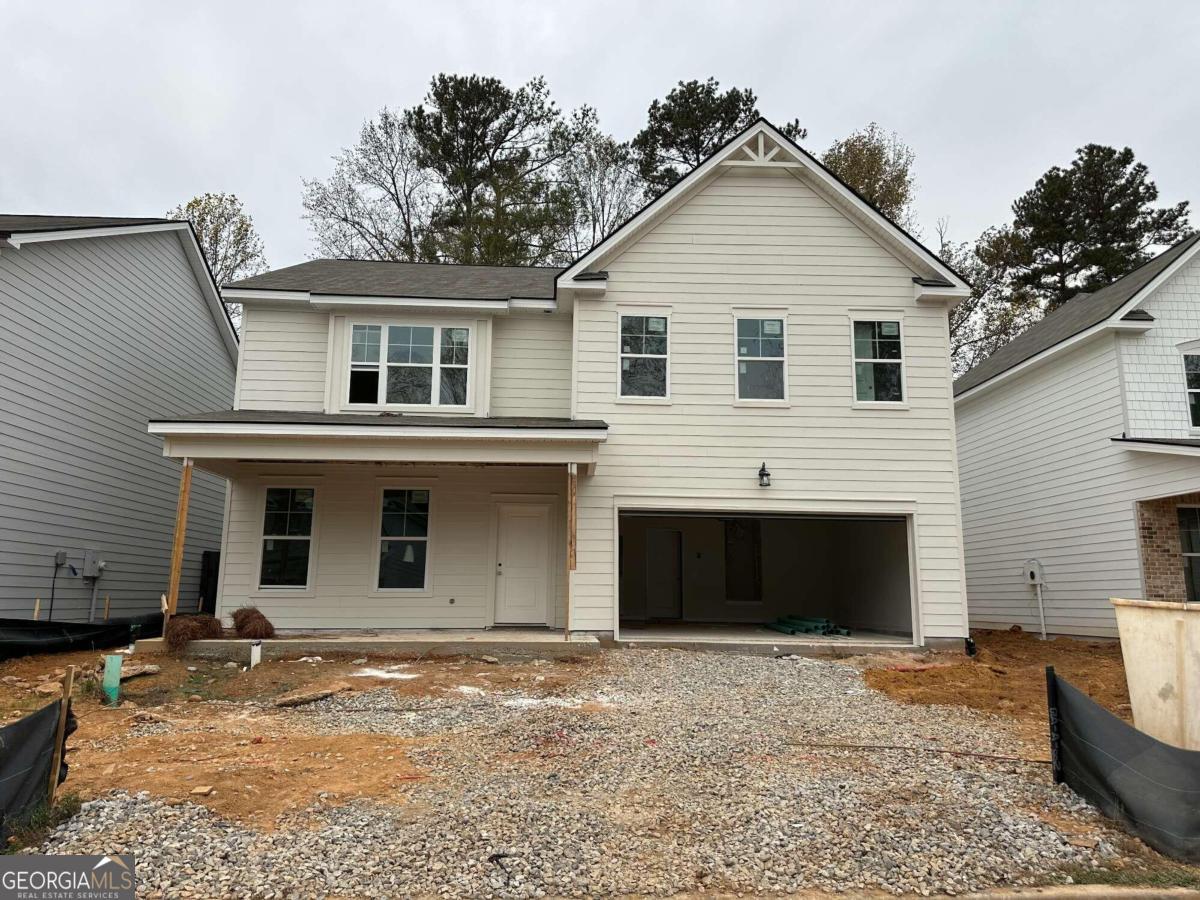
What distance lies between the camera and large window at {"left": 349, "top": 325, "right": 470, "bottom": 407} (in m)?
12.3

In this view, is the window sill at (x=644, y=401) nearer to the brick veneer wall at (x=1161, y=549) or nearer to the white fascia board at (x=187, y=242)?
the brick veneer wall at (x=1161, y=549)

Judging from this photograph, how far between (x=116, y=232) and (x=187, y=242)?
2488 mm

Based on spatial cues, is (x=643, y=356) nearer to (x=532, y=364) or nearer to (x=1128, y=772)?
(x=532, y=364)

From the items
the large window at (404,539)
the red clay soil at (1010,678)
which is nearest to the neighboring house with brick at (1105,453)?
the red clay soil at (1010,678)

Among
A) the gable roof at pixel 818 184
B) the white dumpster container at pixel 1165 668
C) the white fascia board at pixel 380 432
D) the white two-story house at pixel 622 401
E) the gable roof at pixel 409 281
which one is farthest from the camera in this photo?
the gable roof at pixel 409 281

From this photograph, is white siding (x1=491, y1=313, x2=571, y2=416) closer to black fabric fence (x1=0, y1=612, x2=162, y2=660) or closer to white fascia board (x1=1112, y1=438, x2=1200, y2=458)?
black fabric fence (x1=0, y1=612, x2=162, y2=660)

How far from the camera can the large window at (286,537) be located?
11.9 m

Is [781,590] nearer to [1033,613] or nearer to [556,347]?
[1033,613]

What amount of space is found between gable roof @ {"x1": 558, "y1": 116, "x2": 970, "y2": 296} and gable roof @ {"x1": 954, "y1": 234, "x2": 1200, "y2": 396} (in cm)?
291

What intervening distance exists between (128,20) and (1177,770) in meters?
22.3

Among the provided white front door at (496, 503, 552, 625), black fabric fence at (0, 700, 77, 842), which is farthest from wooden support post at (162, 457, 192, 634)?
black fabric fence at (0, 700, 77, 842)

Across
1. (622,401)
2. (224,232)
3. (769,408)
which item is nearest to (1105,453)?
(769,408)

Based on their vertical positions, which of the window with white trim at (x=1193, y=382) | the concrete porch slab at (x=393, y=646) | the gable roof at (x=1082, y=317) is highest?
the gable roof at (x=1082, y=317)

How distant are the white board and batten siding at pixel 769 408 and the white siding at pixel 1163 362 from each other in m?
3.35
